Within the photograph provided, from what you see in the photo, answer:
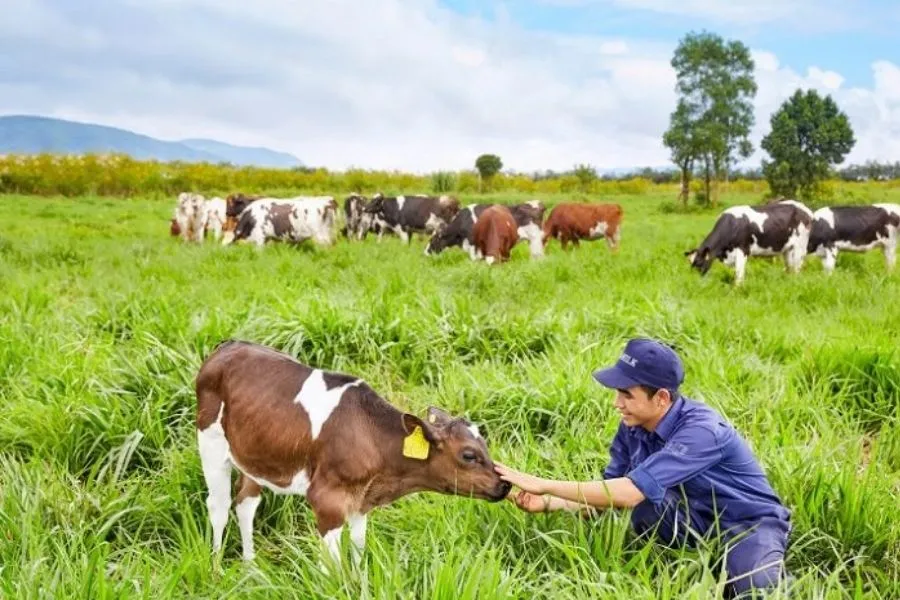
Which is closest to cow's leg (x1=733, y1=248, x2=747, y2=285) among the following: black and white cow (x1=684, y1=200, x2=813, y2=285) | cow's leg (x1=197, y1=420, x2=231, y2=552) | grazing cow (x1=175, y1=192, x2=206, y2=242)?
black and white cow (x1=684, y1=200, x2=813, y2=285)

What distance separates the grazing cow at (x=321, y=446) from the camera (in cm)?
323

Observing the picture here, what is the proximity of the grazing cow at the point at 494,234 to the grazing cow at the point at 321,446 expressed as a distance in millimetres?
9785

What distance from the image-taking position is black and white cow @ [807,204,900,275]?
40.8 ft

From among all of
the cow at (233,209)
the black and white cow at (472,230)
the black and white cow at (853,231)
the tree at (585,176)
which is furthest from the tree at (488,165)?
the black and white cow at (853,231)

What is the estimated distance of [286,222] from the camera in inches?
625

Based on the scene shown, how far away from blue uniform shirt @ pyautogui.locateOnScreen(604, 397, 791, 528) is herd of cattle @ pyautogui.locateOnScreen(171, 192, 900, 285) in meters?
7.14

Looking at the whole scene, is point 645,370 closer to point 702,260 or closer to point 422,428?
point 422,428

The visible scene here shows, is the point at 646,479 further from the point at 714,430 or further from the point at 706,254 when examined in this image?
the point at 706,254

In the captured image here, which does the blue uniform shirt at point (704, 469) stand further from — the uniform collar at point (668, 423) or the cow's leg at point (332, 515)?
the cow's leg at point (332, 515)

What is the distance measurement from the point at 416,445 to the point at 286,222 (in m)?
13.2

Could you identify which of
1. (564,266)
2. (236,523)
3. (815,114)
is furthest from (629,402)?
(815,114)

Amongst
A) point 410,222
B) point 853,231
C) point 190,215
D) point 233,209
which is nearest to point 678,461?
point 853,231

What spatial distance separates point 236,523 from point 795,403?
343cm

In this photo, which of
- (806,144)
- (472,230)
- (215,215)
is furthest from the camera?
(806,144)
